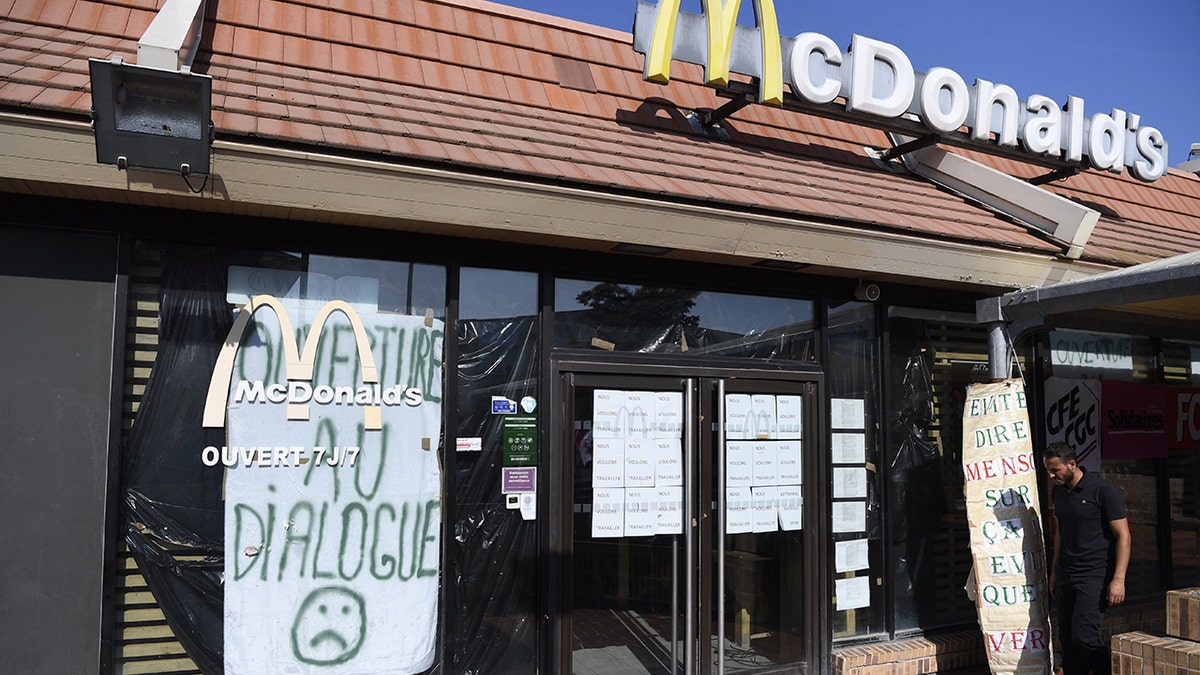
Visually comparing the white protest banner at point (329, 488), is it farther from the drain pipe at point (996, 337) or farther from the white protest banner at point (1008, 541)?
the drain pipe at point (996, 337)

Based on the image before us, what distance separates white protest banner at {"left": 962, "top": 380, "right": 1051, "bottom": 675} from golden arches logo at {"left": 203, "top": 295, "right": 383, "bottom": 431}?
396cm

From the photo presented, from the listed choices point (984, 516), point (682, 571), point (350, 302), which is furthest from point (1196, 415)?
point (350, 302)

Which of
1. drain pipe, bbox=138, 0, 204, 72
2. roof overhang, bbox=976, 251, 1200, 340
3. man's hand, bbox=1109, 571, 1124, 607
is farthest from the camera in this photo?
man's hand, bbox=1109, 571, 1124, 607

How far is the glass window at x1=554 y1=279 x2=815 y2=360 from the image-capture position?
5918mm

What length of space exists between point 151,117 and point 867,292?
4.92 meters

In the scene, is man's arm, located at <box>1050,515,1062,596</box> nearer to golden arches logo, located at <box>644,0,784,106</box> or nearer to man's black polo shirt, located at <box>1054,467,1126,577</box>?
man's black polo shirt, located at <box>1054,467,1126,577</box>

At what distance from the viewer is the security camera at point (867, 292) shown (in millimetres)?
6805

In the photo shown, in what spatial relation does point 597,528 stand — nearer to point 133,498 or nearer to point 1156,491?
point 133,498

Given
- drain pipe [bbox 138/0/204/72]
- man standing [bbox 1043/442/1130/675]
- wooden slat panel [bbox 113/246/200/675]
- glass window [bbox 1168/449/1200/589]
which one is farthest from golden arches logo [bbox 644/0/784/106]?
glass window [bbox 1168/449/1200/589]

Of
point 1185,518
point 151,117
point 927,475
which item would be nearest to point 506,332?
point 151,117

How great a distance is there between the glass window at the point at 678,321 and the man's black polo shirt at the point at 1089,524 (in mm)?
1977

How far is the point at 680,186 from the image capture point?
5.61 metres

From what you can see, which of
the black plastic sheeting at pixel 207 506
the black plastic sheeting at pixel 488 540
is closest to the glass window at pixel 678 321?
the black plastic sheeting at pixel 488 540

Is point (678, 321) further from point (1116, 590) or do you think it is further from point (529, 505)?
point (1116, 590)
